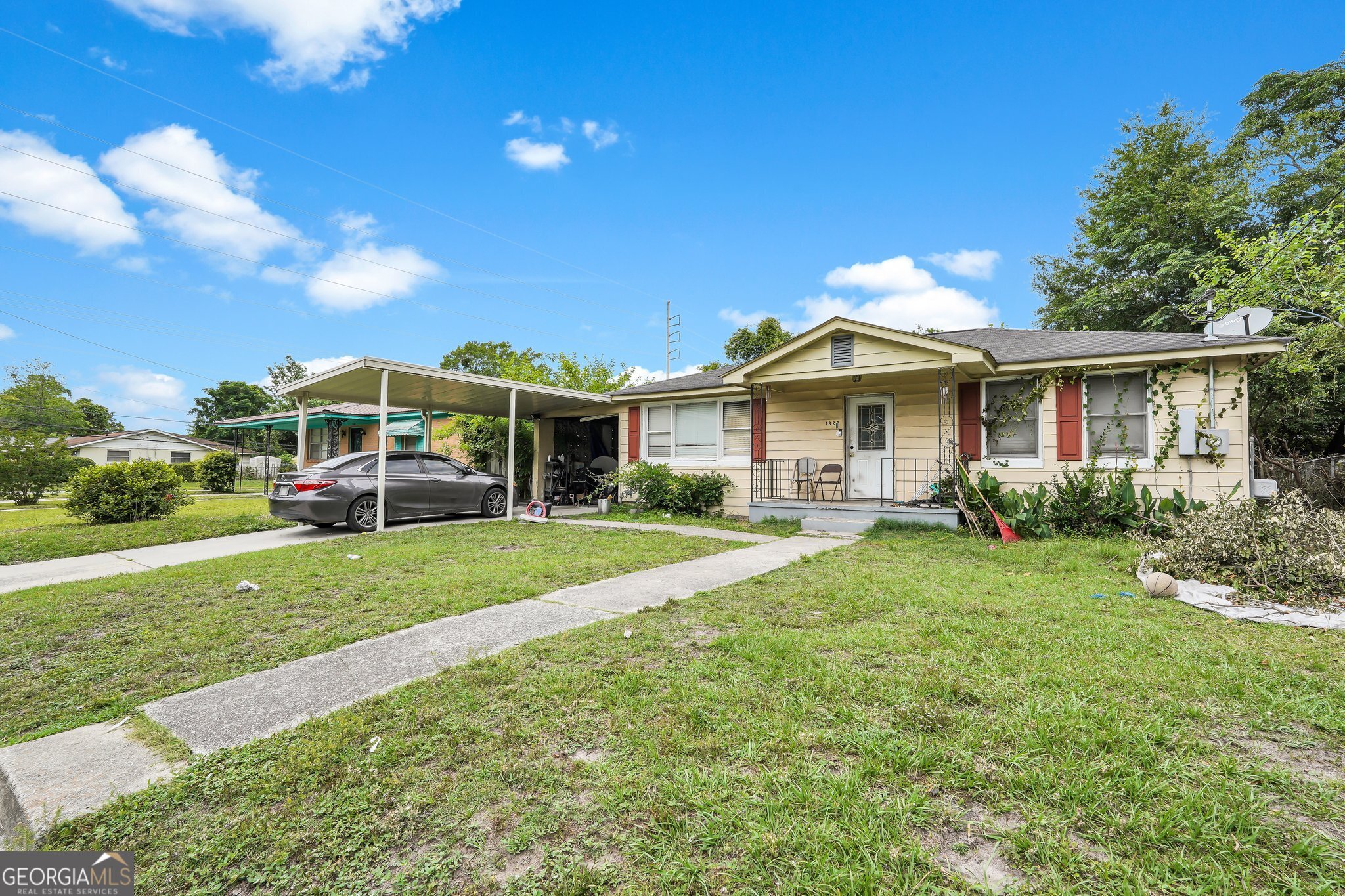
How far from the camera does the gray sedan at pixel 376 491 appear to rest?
903 cm

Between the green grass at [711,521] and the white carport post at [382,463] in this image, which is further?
the green grass at [711,521]

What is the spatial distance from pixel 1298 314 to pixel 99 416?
69.2 metres

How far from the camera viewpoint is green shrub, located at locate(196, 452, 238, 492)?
18797 mm

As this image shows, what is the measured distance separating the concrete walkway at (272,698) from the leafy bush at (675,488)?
639cm

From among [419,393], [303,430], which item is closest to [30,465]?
[303,430]

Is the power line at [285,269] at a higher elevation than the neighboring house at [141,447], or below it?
higher

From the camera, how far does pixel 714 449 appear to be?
12312mm

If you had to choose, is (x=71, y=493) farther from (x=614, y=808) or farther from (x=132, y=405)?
(x=132, y=405)

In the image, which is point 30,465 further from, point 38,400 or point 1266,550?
point 1266,550

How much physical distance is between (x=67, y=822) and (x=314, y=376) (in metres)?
9.60

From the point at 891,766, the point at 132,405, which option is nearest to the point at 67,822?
the point at 891,766

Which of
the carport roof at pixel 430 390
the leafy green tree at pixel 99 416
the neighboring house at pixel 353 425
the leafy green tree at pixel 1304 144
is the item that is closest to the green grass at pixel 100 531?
the carport roof at pixel 430 390

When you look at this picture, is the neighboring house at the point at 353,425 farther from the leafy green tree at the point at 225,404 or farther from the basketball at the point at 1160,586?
the leafy green tree at the point at 225,404

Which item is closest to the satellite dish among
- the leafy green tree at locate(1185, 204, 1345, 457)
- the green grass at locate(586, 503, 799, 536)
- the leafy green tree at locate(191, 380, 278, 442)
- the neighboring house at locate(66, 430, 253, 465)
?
the leafy green tree at locate(1185, 204, 1345, 457)
